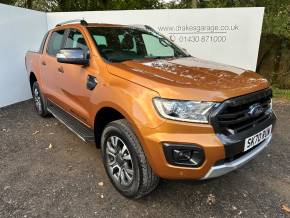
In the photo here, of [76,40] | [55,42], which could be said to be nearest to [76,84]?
[76,40]

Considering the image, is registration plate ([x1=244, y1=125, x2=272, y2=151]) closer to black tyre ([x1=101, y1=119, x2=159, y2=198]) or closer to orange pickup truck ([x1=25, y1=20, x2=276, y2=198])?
orange pickup truck ([x1=25, y1=20, x2=276, y2=198])

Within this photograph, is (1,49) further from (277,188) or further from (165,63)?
(277,188)

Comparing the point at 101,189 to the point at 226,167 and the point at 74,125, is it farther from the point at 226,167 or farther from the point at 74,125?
the point at 226,167

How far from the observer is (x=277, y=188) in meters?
3.28

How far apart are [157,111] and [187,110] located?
0.82 feet

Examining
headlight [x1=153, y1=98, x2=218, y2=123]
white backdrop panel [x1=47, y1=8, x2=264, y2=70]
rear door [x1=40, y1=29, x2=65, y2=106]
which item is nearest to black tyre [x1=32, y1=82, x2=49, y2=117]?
rear door [x1=40, y1=29, x2=65, y2=106]

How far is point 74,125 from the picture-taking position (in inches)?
155

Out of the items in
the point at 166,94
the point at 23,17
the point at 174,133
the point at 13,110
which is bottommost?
the point at 13,110

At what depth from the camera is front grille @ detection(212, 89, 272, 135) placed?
2.40 m

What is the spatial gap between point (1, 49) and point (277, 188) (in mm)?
6211

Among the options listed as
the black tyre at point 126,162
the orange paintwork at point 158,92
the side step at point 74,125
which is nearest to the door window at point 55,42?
the side step at point 74,125

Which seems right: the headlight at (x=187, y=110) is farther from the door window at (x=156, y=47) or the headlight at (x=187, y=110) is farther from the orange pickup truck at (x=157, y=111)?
the door window at (x=156, y=47)

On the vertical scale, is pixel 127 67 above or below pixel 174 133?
above

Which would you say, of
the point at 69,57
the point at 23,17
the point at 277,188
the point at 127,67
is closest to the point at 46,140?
the point at 69,57
